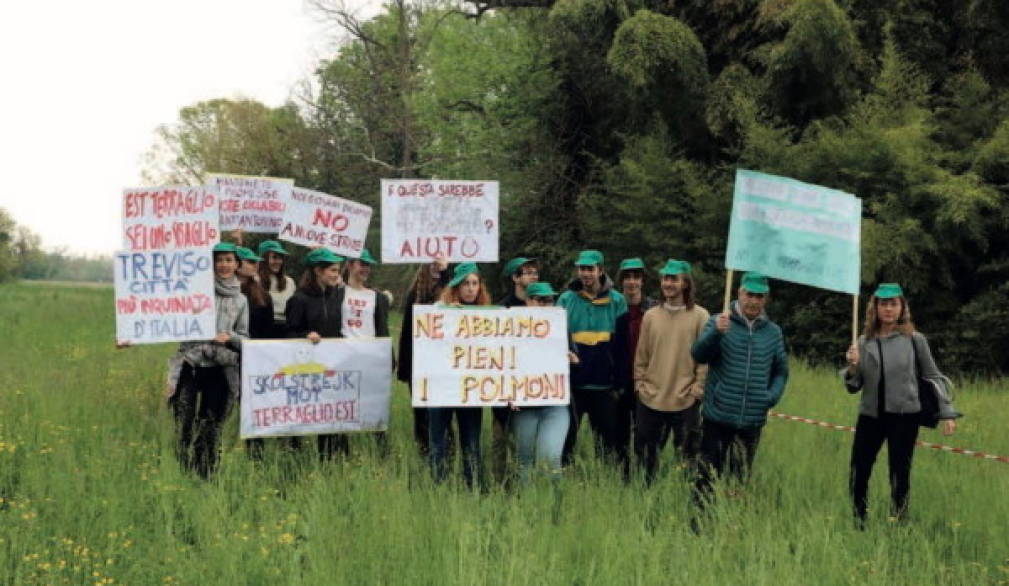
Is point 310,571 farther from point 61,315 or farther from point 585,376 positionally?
point 61,315

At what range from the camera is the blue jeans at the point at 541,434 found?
7379mm

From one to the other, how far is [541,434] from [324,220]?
12.2 ft

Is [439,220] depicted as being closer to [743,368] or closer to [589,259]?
[589,259]

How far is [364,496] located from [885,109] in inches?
596

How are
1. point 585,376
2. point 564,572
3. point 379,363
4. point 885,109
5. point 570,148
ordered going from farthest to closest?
1. point 570,148
2. point 885,109
3. point 379,363
4. point 585,376
5. point 564,572

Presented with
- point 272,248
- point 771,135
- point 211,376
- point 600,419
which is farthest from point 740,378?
point 771,135

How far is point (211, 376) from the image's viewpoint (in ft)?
25.8

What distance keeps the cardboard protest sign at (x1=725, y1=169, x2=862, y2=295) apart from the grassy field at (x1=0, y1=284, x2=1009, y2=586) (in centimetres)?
163

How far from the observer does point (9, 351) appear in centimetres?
1839

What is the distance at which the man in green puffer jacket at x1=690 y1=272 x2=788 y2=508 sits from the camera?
693cm

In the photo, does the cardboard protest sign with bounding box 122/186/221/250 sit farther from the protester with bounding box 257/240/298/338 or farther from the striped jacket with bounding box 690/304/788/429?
the striped jacket with bounding box 690/304/788/429

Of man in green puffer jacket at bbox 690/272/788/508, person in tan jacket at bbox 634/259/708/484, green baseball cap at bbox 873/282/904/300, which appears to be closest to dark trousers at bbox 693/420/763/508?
man in green puffer jacket at bbox 690/272/788/508

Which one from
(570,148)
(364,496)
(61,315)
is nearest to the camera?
(364,496)

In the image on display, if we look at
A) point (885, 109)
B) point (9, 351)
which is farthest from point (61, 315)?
point (885, 109)
